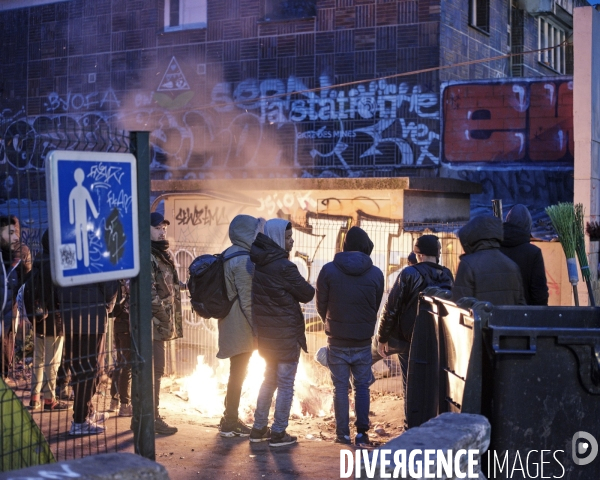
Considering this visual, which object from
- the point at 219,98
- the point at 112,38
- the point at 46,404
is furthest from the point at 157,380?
the point at 112,38

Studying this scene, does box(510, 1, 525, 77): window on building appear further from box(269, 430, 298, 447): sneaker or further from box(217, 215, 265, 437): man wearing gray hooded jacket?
box(269, 430, 298, 447): sneaker

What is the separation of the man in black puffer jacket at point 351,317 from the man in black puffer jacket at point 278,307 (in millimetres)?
410

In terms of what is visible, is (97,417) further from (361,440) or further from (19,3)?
(19,3)

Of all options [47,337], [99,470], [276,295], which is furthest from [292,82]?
[99,470]

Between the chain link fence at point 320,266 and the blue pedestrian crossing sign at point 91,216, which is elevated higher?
the blue pedestrian crossing sign at point 91,216

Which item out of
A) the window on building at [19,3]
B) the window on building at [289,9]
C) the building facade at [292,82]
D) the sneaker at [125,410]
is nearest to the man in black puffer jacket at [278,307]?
the sneaker at [125,410]

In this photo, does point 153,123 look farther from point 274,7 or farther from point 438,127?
point 438,127

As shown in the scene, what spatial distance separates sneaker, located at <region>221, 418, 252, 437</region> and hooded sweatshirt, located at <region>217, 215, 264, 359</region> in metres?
0.59

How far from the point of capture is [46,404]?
7.86 meters

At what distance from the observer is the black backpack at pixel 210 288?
7312 mm

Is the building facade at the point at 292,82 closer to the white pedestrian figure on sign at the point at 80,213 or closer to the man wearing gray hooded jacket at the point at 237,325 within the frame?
the man wearing gray hooded jacket at the point at 237,325

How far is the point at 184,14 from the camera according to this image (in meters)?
17.2

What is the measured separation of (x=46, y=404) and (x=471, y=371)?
438 cm

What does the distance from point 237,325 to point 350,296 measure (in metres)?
1.01
